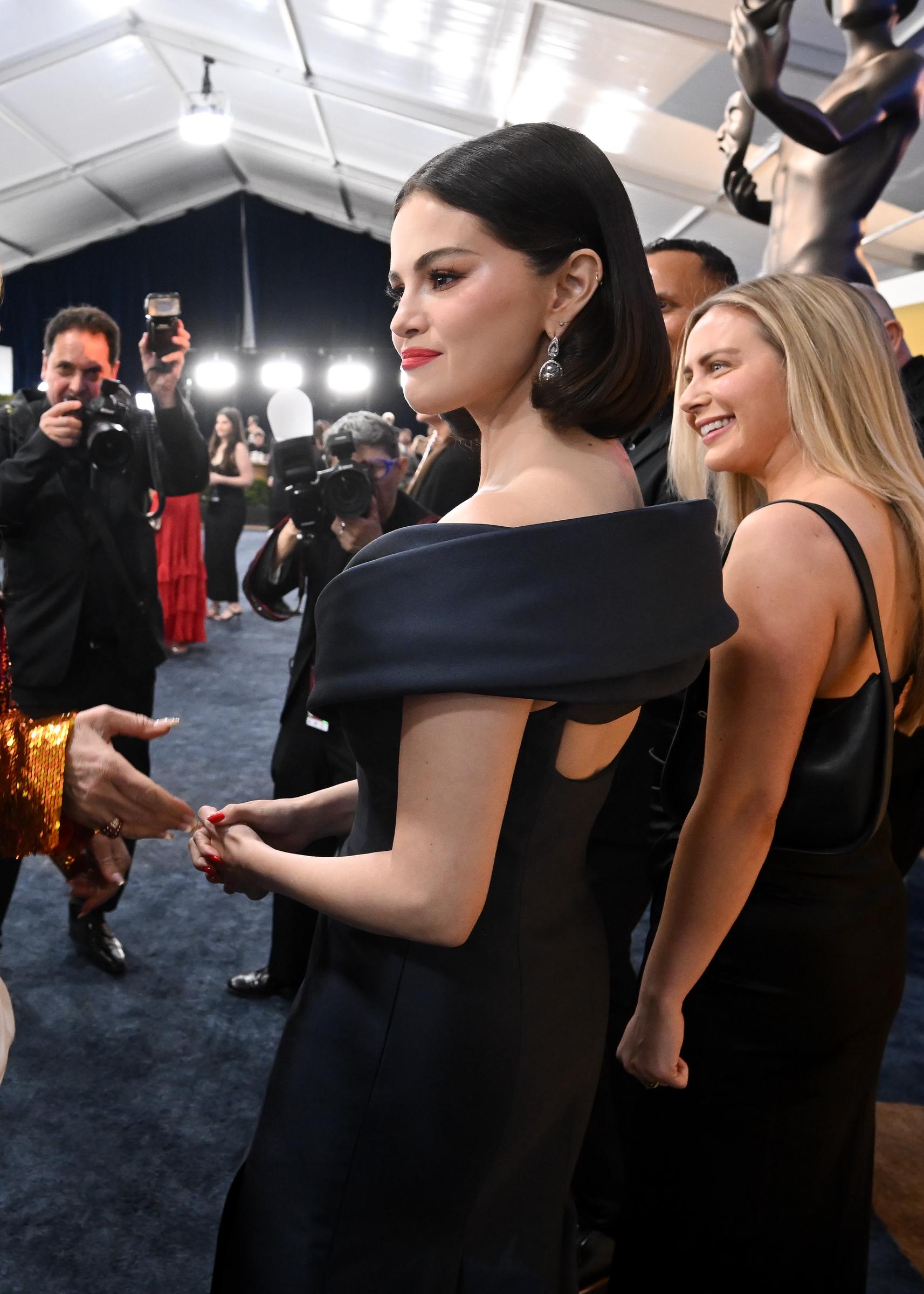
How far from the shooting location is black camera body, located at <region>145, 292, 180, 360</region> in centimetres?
265

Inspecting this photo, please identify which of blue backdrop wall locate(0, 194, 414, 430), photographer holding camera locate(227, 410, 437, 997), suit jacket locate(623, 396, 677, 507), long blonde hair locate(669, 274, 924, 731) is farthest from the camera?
blue backdrop wall locate(0, 194, 414, 430)

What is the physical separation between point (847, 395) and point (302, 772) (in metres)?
1.55

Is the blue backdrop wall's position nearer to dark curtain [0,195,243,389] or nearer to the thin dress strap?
dark curtain [0,195,243,389]

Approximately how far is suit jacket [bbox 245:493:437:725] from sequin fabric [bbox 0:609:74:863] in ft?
3.47

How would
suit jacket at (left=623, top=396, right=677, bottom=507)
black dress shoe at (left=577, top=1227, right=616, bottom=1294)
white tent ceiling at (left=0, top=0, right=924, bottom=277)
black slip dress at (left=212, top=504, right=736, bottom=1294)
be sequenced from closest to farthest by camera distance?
black slip dress at (left=212, top=504, right=736, bottom=1294) < black dress shoe at (left=577, top=1227, right=616, bottom=1294) < suit jacket at (left=623, top=396, right=677, bottom=507) < white tent ceiling at (left=0, top=0, right=924, bottom=277)

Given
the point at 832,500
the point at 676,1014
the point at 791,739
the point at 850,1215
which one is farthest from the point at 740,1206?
the point at 832,500

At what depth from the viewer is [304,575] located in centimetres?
238

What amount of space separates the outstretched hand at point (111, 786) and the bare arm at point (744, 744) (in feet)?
1.91

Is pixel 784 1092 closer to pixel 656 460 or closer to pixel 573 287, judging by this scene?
pixel 573 287

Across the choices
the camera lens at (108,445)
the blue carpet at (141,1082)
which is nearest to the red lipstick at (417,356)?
the blue carpet at (141,1082)

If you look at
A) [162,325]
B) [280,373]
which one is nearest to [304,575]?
[162,325]

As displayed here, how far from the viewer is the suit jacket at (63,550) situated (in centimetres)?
242

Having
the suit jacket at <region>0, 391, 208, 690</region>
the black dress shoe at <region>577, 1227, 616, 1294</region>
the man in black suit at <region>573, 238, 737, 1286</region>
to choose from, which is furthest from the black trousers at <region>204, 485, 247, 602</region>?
the black dress shoe at <region>577, 1227, 616, 1294</region>

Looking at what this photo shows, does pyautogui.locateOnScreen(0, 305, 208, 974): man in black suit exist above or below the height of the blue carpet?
above
